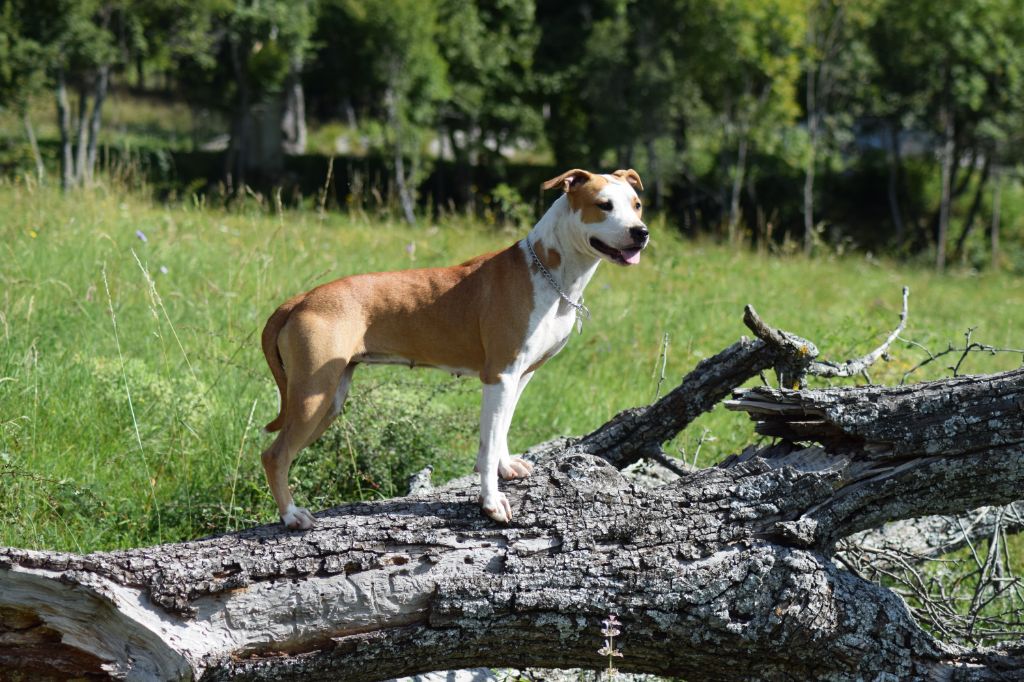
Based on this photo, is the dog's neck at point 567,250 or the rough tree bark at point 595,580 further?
the dog's neck at point 567,250

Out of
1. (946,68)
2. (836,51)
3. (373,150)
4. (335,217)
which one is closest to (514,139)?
(373,150)

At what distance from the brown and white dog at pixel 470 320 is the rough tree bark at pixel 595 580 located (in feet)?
1.17

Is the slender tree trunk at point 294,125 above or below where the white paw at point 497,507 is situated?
below

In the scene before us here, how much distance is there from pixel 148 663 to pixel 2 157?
76.2ft

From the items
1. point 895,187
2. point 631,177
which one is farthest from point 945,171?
point 631,177

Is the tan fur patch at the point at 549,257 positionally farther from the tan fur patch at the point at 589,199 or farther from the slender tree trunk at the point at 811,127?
the slender tree trunk at the point at 811,127

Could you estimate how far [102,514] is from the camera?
4.86 m

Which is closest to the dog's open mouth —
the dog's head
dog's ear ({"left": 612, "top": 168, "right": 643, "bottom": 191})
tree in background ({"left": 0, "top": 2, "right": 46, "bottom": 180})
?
the dog's head

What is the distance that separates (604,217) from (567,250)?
0.25m

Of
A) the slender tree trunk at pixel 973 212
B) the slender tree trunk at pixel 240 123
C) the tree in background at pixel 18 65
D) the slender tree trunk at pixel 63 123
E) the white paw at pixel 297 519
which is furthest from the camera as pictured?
the slender tree trunk at pixel 240 123

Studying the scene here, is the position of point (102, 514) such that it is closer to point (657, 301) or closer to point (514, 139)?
point (657, 301)

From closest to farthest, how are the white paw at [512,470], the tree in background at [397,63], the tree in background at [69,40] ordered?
the white paw at [512,470], the tree in background at [69,40], the tree in background at [397,63]

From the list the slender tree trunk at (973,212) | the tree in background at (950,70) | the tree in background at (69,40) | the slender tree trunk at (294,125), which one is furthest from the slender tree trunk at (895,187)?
the tree in background at (69,40)

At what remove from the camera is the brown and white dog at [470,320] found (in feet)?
12.9
